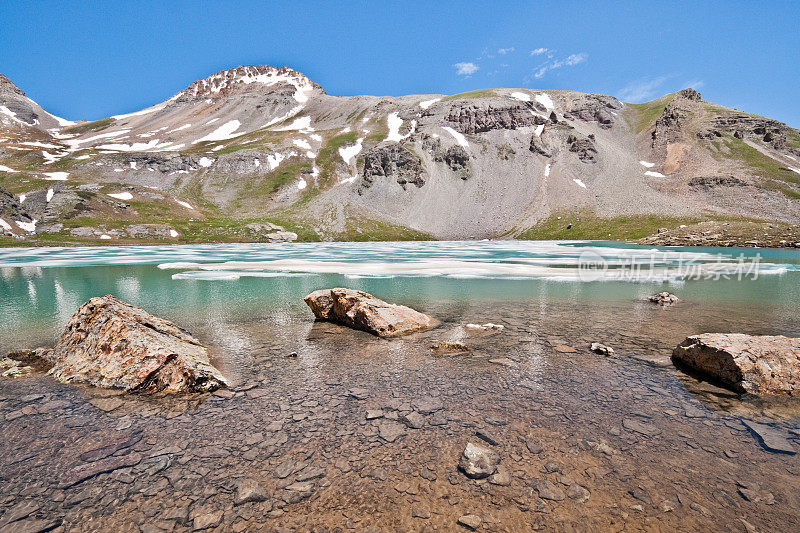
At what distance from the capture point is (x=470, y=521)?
185 inches


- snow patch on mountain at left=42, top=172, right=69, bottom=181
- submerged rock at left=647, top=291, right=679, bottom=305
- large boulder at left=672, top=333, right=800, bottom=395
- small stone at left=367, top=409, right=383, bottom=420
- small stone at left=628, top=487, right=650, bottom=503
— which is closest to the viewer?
small stone at left=628, top=487, right=650, bottom=503

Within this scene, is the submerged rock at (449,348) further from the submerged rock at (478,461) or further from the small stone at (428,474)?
the small stone at (428,474)

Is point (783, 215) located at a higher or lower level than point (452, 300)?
higher

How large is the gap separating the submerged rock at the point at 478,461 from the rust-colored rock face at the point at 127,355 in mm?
6666

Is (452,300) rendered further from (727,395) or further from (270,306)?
(727,395)

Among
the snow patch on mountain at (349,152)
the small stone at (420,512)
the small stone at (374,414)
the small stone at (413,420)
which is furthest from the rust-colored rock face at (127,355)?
the snow patch on mountain at (349,152)

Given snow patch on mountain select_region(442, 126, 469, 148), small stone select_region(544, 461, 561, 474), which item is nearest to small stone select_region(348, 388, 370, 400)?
small stone select_region(544, 461, 561, 474)

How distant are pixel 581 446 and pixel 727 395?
5113 millimetres

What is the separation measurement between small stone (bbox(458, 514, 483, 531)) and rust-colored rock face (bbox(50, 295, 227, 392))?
708 cm

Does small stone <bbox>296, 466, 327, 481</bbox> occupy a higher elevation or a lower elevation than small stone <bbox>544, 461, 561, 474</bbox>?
lower

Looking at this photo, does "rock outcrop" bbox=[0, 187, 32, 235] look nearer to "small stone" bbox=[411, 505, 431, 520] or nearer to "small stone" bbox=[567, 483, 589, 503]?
"small stone" bbox=[411, 505, 431, 520]

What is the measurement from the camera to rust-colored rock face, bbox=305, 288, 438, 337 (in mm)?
14211

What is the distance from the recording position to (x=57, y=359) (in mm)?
10602

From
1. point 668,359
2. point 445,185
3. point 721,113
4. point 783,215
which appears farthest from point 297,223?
point 721,113
